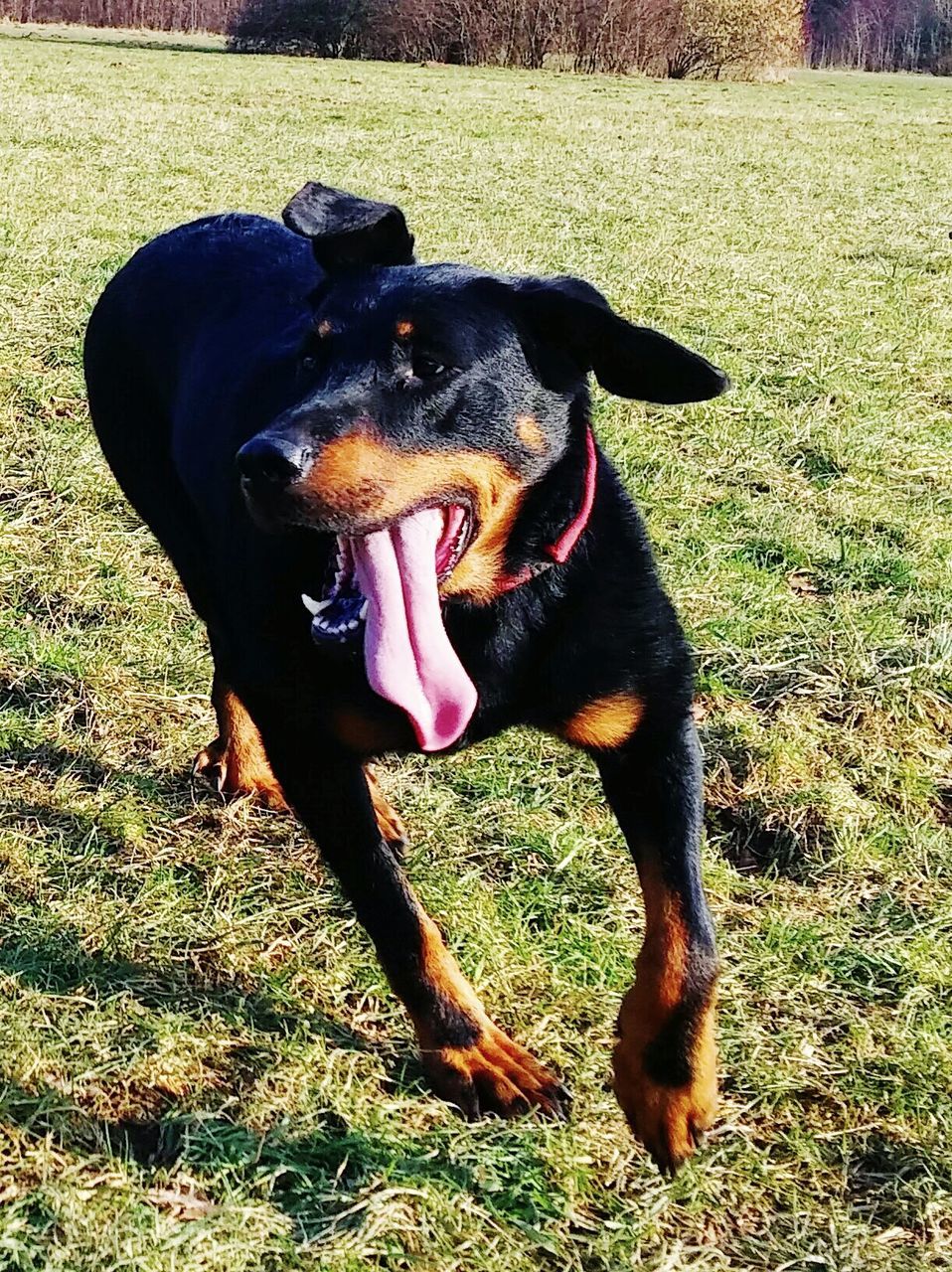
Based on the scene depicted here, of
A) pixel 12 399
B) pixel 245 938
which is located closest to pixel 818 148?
pixel 12 399

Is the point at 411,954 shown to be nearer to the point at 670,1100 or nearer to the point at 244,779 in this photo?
the point at 670,1100

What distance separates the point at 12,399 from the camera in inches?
230

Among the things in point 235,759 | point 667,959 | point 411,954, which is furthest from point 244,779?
point 667,959

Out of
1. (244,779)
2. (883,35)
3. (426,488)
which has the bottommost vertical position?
(244,779)

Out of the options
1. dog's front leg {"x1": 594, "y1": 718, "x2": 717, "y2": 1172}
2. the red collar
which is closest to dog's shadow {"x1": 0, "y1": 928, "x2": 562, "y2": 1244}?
dog's front leg {"x1": 594, "y1": 718, "x2": 717, "y2": 1172}

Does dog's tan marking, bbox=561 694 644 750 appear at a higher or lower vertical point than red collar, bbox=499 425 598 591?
lower

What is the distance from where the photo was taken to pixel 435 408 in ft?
8.03

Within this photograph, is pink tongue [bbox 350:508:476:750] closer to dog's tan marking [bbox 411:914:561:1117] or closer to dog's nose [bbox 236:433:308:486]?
dog's nose [bbox 236:433:308:486]

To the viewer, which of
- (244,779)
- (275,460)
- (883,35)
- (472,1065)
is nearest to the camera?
(275,460)

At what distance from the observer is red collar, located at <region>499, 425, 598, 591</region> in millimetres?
2549

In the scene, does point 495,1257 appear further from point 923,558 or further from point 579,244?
point 579,244

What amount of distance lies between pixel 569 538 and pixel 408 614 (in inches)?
13.8

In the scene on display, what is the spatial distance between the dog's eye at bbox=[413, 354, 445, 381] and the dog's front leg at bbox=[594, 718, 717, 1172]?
779mm

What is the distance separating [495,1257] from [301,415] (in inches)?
58.5
